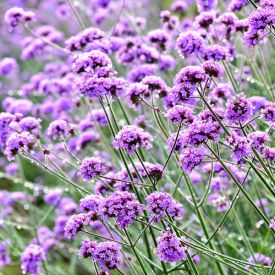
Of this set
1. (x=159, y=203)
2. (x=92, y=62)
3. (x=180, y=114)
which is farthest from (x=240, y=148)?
(x=92, y=62)

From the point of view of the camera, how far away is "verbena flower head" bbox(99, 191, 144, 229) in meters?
2.34

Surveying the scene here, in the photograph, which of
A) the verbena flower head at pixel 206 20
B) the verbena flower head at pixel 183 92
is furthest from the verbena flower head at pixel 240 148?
the verbena flower head at pixel 206 20

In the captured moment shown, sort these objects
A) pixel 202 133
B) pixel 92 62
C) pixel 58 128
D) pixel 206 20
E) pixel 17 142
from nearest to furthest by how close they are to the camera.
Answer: pixel 202 133 < pixel 92 62 < pixel 17 142 < pixel 58 128 < pixel 206 20

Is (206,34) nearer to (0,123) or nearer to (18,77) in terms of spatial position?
(0,123)

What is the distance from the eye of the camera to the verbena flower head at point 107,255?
92.5 inches

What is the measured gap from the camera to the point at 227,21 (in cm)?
344

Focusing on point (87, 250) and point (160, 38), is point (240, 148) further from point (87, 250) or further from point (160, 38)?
point (160, 38)

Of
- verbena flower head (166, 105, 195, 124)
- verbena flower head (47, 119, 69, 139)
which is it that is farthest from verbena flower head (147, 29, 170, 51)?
→ verbena flower head (166, 105, 195, 124)

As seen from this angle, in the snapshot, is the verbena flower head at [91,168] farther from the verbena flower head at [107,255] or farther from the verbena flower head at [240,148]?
the verbena flower head at [240,148]

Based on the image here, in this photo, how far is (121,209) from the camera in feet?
7.70

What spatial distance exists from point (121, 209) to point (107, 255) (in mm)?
192

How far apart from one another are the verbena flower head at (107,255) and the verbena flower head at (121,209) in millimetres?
96

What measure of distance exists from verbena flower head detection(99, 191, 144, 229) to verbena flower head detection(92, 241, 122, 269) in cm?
10

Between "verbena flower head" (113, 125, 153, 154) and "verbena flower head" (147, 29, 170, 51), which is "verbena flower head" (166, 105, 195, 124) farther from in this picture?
"verbena flower head" (147, 29, 170, 51)
